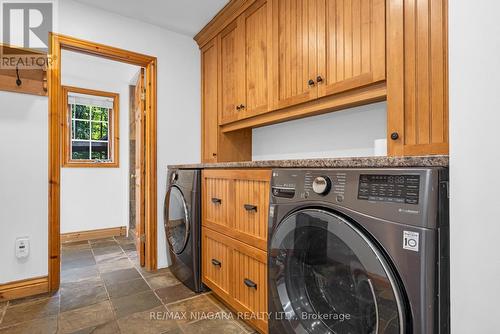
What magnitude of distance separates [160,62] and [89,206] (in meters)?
2.24

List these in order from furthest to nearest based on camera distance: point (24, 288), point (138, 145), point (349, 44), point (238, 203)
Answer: point (138, 145) < point (24, 288) < point (238, 203) < point (349, 44)

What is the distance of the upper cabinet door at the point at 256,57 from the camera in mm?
1883

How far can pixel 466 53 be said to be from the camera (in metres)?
0.64

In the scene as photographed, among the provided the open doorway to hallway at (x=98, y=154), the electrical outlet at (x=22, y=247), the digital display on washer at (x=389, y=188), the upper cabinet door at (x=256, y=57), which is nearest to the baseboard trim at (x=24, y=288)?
the electrical outlet at (x=22, y=247)

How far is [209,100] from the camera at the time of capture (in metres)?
2.60

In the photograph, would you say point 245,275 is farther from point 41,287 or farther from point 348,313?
point 41,287

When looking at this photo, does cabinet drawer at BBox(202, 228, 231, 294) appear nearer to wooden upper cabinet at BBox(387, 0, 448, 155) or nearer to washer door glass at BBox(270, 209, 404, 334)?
washer door glass at BBox(270, 209, 404, 334)

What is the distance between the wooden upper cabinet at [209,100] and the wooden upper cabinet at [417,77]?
163 cm

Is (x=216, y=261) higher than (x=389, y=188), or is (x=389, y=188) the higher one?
(x=389, y=188)

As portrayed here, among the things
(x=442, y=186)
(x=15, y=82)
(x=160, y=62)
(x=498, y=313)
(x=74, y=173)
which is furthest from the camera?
(x=74, y=173)

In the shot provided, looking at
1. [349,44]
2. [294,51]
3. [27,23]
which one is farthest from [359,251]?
[27,23]

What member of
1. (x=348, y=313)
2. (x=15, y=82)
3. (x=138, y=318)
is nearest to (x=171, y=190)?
(x=138, y=318)

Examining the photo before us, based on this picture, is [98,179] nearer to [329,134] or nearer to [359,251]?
[329,134]

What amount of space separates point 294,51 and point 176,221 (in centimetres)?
156
